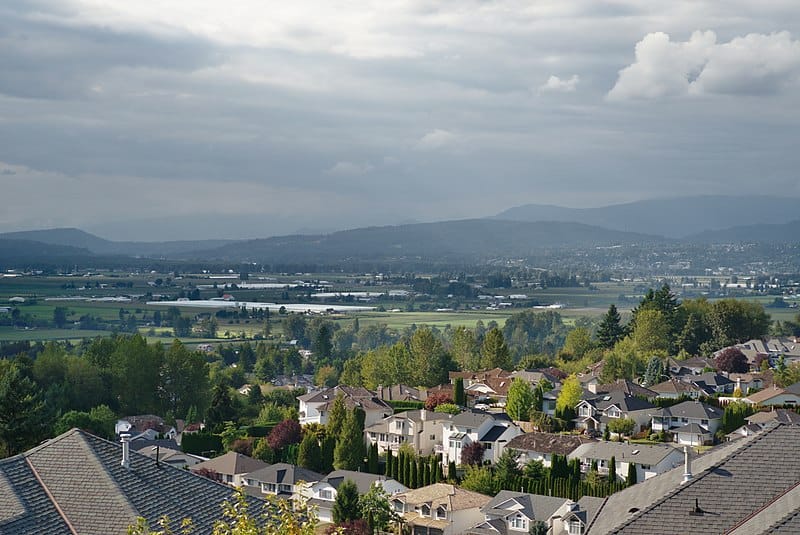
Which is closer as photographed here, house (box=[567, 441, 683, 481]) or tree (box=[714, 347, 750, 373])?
house (box=[567, 441, 683, 481])

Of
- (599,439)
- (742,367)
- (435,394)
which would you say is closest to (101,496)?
(599,439)

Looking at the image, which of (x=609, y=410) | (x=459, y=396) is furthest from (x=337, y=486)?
(x=609, y=410)

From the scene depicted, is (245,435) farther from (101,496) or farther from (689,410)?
(101,496)

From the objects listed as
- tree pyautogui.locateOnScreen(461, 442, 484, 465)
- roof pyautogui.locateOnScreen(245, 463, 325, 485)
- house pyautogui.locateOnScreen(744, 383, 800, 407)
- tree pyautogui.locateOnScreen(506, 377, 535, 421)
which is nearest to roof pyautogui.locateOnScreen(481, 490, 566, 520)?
tree pyautogui.locateOnScreen(461, 442, 484, 465)

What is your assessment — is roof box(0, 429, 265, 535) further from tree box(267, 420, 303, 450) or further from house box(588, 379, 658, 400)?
house box(588, 379, 658, 400)

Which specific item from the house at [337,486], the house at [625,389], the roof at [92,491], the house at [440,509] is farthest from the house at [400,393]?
the roof at [92,491]

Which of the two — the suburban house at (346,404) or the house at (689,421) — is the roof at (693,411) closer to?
the house at (689,421)
